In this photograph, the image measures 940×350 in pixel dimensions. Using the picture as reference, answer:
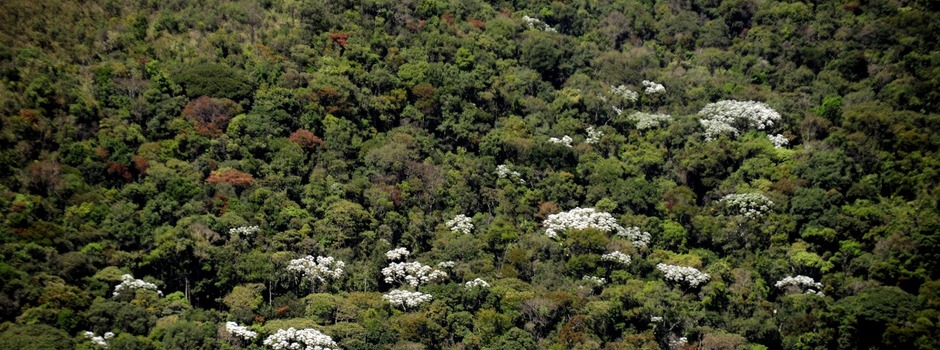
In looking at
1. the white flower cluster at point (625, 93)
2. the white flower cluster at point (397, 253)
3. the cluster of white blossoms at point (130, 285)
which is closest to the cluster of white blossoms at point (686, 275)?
the white flower cluster at point (397, 253)

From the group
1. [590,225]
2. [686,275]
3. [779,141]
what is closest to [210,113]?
[590,225]

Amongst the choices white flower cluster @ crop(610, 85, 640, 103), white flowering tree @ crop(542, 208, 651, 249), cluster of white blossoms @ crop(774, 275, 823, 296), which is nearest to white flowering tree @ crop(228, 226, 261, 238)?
white flowering tree @ crop(542, 208, 651, 249)

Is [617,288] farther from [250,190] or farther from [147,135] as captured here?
[147,135]

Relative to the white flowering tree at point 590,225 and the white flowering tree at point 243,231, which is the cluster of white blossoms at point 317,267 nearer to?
the white flowering tree at point 243,231

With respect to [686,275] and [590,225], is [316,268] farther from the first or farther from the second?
[686,275]

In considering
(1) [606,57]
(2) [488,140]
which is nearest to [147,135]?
(2) [488,140]

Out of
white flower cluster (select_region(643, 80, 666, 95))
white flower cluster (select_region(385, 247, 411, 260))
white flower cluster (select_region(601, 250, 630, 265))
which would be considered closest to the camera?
white flower cluster (select_region(385, 247, 411, 260))

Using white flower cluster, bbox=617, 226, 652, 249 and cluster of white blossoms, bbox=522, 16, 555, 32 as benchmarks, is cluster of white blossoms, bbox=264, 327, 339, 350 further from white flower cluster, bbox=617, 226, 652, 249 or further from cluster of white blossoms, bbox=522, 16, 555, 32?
cluster of white blossoms, bbox=522, 16, 555, 32
